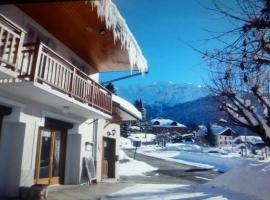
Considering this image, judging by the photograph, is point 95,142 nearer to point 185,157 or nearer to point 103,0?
point 103,0

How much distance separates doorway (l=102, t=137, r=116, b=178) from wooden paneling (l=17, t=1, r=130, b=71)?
497cm

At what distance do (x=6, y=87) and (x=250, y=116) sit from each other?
6715mm

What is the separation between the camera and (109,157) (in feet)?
59.8

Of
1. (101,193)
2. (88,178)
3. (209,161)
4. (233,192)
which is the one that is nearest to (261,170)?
(233,192)

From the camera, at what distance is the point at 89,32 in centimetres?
1130

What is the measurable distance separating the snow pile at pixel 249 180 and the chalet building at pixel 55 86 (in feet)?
18.7

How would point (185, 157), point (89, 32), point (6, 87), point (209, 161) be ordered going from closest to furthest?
point (6, 87), point (89, 32), point (209, 161), point (185, 157)

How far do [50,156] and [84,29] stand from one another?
493 centimetres

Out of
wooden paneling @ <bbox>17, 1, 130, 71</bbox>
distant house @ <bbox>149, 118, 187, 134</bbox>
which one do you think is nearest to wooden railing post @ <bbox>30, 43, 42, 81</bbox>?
wooden paneling @ <bbox>17, 1, 130, 71</bbox>

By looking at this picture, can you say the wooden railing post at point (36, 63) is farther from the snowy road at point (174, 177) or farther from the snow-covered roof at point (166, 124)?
the snow-covered roof at point (166, 124)

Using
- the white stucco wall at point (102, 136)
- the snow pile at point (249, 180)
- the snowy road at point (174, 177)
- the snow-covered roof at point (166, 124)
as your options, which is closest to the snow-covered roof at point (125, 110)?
the white stucco wall at point (102, 136)

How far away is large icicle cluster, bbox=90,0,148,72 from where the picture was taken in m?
8.98

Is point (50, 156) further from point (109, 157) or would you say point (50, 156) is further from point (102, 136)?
point (109, 157)

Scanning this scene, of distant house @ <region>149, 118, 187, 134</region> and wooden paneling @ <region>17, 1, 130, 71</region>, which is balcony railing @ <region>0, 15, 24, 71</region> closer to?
wooden paneling @ <region>17, 1, 130, 71</region>
